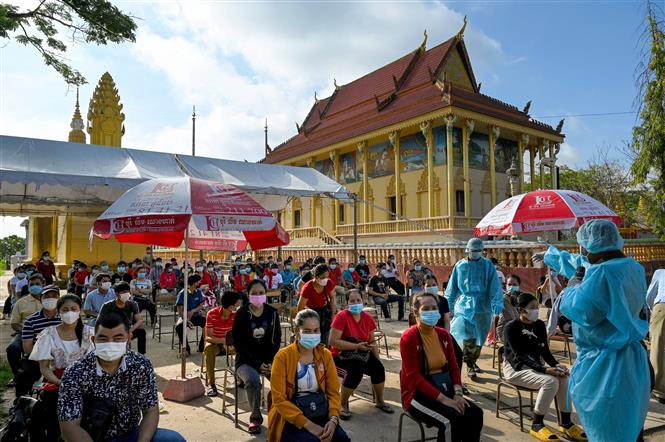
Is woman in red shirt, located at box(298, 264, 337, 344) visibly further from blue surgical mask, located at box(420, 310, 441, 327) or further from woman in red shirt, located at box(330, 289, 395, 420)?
blue surgical mask, located at box(420, 310, 441, 327)

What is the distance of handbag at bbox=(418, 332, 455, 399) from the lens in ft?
12.8

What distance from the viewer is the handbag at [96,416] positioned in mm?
2809

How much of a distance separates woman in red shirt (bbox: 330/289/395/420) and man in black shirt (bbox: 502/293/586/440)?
4.56 feet

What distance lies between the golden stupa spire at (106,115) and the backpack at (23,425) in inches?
856

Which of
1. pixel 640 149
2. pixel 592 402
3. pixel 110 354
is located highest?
pixel 640 149

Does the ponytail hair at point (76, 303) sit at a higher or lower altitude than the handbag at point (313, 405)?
higher

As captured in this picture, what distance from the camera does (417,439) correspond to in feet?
13.9

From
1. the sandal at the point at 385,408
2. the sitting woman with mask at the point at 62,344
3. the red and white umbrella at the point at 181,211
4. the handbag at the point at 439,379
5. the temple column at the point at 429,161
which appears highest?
the temple column at the point at 429,161

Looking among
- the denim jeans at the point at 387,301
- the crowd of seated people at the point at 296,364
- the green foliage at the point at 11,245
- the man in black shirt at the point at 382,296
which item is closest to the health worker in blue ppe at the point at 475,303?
the crowd of seated people at the point at 296,364

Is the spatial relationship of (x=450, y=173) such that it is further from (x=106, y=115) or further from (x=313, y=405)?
(x=313, y=405)

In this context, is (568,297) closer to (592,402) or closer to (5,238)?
(592,402)

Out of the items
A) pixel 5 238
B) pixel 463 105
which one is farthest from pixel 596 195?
pixel 5 238

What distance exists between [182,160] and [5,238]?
64.9m

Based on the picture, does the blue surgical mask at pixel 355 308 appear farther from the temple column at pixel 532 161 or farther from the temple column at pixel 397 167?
the temple column at pixel 532 161
